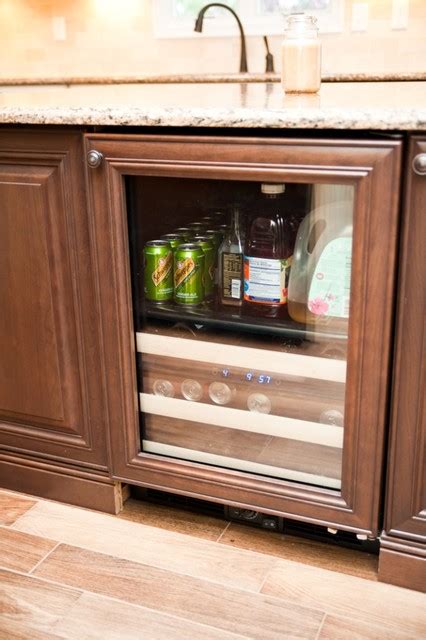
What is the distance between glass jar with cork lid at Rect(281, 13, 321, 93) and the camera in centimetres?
149

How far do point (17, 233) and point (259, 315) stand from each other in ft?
1.77

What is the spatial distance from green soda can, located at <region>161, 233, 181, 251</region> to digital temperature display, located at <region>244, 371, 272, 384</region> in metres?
0.31

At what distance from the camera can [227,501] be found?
1504mm

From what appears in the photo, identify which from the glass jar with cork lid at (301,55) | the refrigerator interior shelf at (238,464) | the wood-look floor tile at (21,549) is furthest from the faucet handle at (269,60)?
the wood-look floor tile at (21,549)

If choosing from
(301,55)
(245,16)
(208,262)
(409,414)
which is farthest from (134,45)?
(409,414)

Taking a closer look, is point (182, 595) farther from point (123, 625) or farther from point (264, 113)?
point (264, 113)

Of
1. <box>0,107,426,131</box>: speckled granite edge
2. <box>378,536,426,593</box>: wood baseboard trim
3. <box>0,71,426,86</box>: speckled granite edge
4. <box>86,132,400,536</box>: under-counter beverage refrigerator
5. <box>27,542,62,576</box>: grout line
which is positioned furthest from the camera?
<box>0,71,426,86</box>: speckled granite edge

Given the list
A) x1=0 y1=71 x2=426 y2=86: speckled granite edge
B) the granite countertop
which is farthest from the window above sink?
the granite countertop

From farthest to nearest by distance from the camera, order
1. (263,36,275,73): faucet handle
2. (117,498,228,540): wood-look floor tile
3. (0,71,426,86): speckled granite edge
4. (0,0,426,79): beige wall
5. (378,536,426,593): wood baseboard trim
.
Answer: (263,36,275,73): faucet handle < (0,0,426,79): beige wall < (0,71,426,86): speckled granite edge < (117,498,228,540): wood-look floor tile < (378,536,426,593): wood baseboard trim

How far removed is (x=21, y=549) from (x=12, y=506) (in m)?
0.18

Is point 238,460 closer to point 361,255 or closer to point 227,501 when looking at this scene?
point 227,501

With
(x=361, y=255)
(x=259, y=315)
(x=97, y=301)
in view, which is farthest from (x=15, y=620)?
(x=361, y=255)

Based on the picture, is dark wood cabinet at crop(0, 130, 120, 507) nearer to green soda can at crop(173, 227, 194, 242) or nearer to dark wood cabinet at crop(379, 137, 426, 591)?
green soda can at crop(173, 227, 194, 242)

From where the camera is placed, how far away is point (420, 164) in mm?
1151
